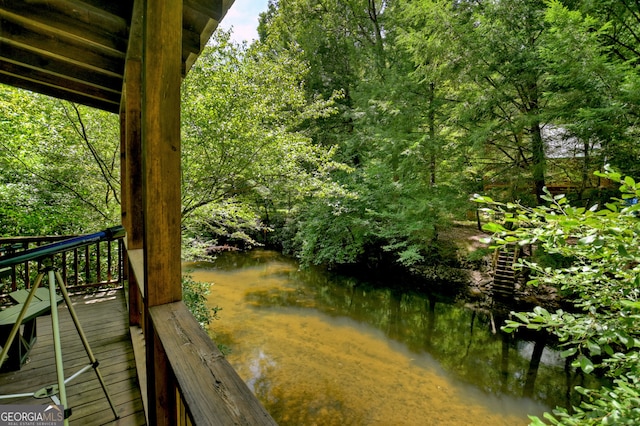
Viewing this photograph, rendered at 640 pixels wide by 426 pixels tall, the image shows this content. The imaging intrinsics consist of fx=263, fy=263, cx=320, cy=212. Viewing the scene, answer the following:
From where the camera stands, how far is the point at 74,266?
3.66m

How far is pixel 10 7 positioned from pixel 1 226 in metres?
4.20

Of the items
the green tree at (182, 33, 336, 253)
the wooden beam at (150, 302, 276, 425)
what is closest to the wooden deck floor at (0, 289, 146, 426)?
the wooden beam at (150, 302, 276, 425)

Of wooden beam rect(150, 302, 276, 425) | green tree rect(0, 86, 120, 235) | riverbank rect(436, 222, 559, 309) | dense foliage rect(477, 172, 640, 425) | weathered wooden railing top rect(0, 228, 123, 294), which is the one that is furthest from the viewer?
riverbank rect(436, 222, 559, 309)

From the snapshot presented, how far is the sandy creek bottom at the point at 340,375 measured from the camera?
147 inches

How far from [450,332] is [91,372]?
249 inches

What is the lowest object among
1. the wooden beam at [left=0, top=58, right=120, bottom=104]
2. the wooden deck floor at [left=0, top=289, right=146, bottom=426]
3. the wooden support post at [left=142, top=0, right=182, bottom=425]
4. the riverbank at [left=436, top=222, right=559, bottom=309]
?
the riverbank at [left=436, top=222, right=559, bottom=309]

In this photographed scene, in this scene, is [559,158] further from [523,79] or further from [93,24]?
[93,24]

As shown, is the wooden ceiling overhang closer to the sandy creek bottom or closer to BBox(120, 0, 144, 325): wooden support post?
BBox(120, 0, 144, 325): wooden support post

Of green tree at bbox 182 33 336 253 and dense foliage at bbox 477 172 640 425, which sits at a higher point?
green tree at bbox 182 33 336 253

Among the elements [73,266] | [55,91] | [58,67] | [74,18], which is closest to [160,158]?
[74,18]

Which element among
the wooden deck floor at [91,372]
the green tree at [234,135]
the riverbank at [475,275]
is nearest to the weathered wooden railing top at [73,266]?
the wooden deck floor at [91,372]

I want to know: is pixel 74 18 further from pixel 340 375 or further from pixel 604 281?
pixel 340 375

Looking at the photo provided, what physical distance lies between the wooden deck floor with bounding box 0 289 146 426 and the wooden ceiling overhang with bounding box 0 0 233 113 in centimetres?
222

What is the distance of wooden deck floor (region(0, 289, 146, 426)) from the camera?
1676mm
